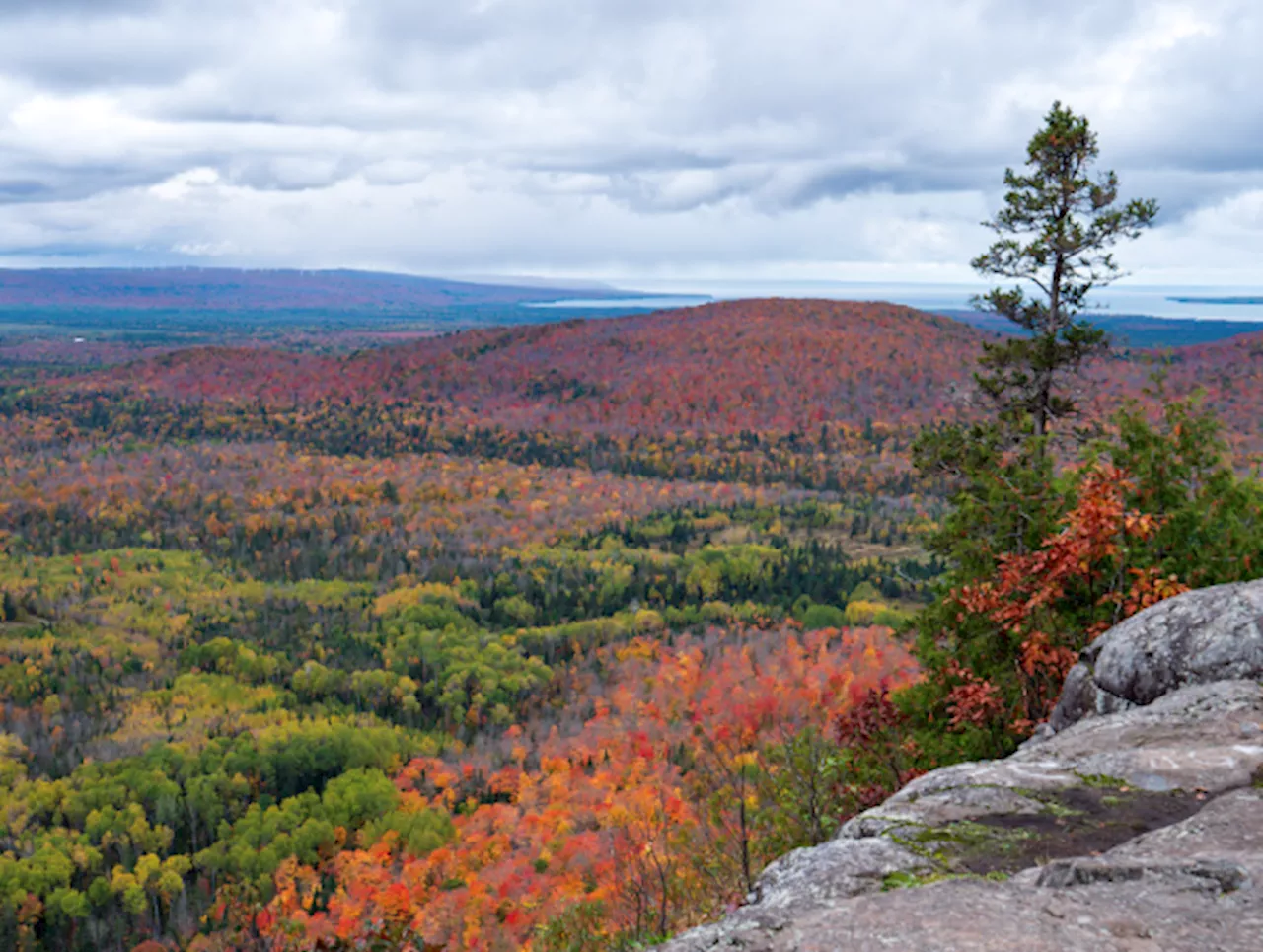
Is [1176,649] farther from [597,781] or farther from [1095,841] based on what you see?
[597,781]

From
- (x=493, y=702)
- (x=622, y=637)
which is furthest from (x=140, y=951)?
(x=622, y=637)

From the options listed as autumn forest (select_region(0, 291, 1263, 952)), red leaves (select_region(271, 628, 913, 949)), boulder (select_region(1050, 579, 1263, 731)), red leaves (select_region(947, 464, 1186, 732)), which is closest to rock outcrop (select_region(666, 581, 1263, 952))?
boulder (select_region(1050, 579, 1263, 731))

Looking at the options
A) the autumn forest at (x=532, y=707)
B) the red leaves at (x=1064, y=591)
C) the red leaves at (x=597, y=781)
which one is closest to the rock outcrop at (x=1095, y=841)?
the red leaves at (x=1064, y=591)

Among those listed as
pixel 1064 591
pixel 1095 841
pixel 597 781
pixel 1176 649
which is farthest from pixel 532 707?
pixel 1095 841

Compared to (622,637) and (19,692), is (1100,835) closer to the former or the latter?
(622,637)

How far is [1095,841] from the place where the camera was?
10930 millimetres

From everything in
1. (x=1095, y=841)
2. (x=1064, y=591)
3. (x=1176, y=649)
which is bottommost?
(x=1095, y=841)

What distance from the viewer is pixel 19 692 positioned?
14150 cm

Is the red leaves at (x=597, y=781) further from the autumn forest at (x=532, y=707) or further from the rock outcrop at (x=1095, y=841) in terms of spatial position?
the rock outcrop at (x=1095, y=841)

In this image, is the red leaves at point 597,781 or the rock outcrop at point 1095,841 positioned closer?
the rock outcrop at point 1095,841

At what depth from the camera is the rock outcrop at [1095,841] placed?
8.41m

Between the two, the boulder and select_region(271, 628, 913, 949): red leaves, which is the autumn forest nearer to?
select_region(271, 628, 913, 949): red leaves

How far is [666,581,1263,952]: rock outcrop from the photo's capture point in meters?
8.41

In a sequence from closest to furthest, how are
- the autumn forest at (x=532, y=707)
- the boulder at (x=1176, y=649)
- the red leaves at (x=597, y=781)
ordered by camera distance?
the boulder at (x=1176, y=649) < the autumn forest at (x=532, y=707) < the red leaves at (x=597, y=781)
